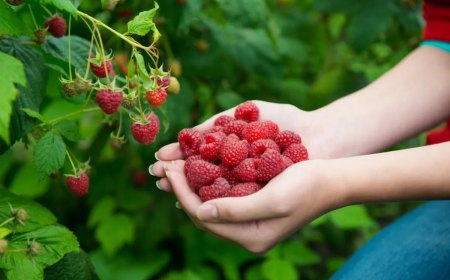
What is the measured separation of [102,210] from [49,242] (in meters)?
0.86

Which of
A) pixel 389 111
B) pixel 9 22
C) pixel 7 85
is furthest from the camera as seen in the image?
pixel 389 111

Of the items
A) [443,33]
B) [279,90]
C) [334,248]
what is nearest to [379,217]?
[334,248]

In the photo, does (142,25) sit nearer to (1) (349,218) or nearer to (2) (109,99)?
(2) (109,99)

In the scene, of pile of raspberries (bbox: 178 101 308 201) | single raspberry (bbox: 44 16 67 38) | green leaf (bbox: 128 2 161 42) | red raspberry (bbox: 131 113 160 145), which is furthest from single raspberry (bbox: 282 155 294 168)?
single raspberry (bbox: 44 16 67 38)

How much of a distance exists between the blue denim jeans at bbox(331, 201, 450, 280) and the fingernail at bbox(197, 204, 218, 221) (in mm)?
357

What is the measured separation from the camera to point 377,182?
1077 millimetres

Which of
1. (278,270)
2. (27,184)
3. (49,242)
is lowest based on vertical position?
(278,270)

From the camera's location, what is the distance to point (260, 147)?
121 cm

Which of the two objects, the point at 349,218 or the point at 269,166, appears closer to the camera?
the point at 269,166

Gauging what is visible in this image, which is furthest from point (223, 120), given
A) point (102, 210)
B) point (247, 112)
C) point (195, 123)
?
point (102, 210)

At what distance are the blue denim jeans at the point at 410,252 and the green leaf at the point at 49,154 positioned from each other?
604 millimetres

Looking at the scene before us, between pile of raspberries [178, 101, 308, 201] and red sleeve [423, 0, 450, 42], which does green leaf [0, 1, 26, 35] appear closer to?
pile of raspberries [178, 101, 308, 201]

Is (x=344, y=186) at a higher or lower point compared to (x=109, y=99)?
lower

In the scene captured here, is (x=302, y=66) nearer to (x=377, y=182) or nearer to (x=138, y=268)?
(x=138, y=268)
